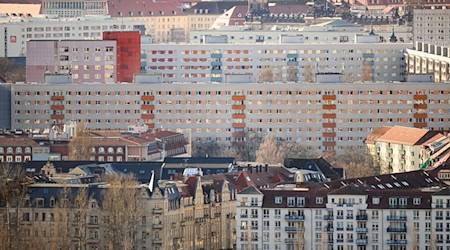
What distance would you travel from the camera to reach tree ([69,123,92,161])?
362 feet

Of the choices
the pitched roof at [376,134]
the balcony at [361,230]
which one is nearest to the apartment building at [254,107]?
the pitched roof at [376,134]

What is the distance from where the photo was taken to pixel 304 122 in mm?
128375

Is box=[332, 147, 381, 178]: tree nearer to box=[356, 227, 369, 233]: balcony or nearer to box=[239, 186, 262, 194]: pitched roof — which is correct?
box=[239, 186, 262, 194]: pitched roof

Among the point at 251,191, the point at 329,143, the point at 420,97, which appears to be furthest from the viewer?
the point at 420,97

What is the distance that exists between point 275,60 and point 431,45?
7.19m

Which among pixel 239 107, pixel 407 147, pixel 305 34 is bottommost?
pixel 407 147

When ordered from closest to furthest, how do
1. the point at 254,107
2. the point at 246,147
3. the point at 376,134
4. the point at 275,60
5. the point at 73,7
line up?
the point at 376,134 → the point at 246,147 → the point at 254,107 → the point at 275,60 → the point at 73,7

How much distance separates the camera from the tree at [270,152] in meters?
116

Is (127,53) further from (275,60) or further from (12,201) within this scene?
(12,201)

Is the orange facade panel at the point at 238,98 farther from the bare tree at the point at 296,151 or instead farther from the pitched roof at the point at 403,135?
the pitched roof at the point at 403,135

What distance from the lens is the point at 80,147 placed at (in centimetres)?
11100

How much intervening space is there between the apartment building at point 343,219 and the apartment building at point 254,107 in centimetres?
3455

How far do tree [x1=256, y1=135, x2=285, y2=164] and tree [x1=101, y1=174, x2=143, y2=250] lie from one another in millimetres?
21887

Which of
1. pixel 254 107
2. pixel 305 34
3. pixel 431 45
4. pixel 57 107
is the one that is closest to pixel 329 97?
pixel 254 107
